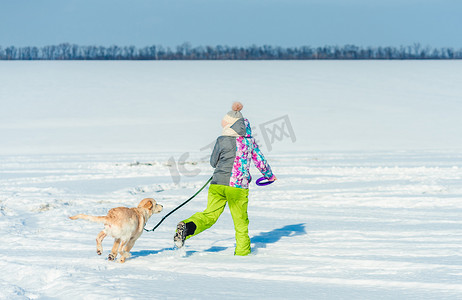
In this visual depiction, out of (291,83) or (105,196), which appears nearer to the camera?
(105,196)

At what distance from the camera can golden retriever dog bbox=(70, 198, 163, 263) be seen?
482 centimetres

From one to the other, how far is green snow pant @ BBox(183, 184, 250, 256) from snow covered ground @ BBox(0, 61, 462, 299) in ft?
0.62

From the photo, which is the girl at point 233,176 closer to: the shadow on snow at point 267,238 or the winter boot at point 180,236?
the winter boot at point 180,236

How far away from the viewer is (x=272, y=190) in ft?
30.9

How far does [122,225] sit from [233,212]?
3.66 feet

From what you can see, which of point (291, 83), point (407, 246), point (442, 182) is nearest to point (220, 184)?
point (407, 246)

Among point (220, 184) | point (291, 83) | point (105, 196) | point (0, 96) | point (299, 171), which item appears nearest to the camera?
point (220, 184)

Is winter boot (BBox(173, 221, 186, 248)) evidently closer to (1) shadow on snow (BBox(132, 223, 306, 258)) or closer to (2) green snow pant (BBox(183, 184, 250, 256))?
(2) green snow pant (BBox(183, 184, 250, 256))

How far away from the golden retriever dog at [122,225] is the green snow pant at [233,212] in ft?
1.54

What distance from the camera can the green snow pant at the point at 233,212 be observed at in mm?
5391

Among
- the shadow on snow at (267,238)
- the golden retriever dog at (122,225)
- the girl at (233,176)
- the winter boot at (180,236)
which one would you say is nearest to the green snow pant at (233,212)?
the girl at (233,176)

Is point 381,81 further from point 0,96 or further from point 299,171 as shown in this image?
point 299,171

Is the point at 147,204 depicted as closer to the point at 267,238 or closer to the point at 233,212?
the point at 233,212

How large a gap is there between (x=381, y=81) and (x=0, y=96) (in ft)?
73.4
